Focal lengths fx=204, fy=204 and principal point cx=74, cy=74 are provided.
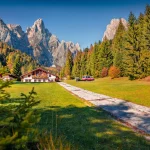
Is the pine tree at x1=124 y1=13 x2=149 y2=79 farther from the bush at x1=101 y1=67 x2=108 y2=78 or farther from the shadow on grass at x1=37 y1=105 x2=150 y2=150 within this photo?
the shadow on grass at x1=37 y1=105 x2=150 y2=150

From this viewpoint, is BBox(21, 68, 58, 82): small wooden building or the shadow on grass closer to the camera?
the shadow on grass

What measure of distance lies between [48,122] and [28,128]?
618 centimetres

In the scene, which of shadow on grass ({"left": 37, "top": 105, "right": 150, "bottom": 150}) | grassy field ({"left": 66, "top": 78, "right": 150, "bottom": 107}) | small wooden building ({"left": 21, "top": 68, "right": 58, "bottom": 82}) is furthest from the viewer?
small wooden building ({"left": 21, "top": 68, "right": 58, "bottom": 82})

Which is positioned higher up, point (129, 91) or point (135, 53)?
point (135, 53)

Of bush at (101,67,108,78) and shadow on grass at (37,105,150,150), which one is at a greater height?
bush at (101,67,108,78)

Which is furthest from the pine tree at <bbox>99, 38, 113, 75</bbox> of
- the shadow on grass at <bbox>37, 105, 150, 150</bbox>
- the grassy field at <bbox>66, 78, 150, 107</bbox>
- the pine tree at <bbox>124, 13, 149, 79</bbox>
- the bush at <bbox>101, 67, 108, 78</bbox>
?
the shadow on grass at <bbox>37, 105, 150, 150</bbox>

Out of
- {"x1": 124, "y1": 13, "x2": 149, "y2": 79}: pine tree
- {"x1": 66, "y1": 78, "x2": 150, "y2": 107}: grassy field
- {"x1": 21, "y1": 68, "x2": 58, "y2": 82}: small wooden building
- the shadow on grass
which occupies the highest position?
{"x1": 124, "y1": 13, "x2": 149, "y2": 79}: pine tree

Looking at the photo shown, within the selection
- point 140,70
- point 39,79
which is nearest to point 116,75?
point 140,70

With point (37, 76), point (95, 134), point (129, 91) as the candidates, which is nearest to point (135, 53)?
point (129, 91)

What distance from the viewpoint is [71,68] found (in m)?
119

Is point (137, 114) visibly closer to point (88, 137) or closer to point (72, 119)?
point (72, 119)

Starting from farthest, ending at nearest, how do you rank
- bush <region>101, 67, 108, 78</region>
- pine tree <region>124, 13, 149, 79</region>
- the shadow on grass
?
bush <region>101, 67, 108, 78</region> < pine tree <region>124, 13, 149, 79</region> < the shadow on grass

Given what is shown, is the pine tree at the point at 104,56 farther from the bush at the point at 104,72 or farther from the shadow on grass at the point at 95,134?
the shadow on grass at the point at 95,134

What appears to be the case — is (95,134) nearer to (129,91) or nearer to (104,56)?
(129,91)
